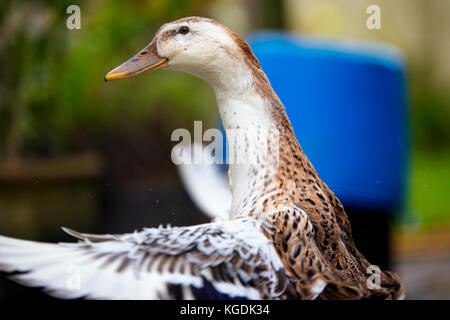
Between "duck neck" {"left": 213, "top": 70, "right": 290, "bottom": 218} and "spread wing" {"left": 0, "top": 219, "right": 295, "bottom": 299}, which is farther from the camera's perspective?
"duck neck" {"left": 213, "top": 70, "right": 290, "bottom": 218}

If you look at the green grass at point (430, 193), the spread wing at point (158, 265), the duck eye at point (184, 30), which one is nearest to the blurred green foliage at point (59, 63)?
the duck eye at point (184, 30)

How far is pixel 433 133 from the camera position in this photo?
6.05m

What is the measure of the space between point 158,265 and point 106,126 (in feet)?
8.37

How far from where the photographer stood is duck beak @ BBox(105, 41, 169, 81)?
0.92 meters

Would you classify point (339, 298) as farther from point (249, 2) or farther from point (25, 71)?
point (249, 2)

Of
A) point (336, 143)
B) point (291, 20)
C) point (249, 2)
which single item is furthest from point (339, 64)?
point (291, 20)

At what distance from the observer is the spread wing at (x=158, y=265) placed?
762mm

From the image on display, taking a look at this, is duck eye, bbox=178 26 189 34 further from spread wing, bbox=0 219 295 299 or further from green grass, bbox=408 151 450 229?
green grass, bbox=408 151 450 229

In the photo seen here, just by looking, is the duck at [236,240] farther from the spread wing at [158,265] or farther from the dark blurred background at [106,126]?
the dark blurred background at [106,126]

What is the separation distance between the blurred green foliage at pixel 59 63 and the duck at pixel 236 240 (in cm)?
89

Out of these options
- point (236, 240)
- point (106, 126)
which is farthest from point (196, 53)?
point (106, 126)

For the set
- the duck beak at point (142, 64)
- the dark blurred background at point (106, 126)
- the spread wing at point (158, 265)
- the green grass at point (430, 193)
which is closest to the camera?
the spread wing at point (158, 265)

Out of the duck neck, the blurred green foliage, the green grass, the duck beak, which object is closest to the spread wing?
the duck neck
